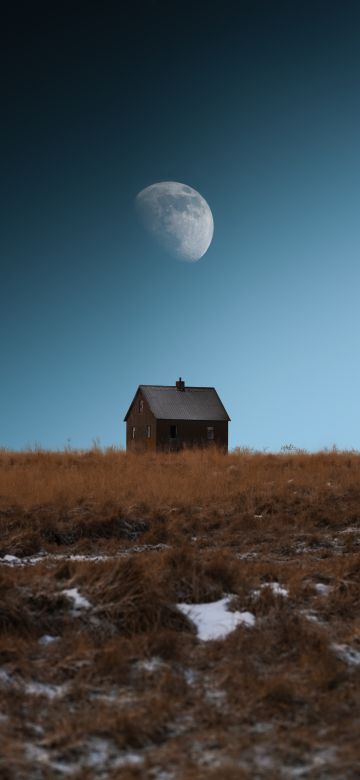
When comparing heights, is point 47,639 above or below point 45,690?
above

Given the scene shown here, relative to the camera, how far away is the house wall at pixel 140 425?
46.9 meters

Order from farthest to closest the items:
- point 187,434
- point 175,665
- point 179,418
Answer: point 187,434 → point 179,418 → point 175,665

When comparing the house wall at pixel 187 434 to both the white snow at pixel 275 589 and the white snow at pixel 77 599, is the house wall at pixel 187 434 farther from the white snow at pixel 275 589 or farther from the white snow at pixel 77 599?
the white snow at pixel 77 599

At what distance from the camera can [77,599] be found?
6.45 metres

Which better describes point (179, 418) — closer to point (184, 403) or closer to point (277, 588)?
point (184, 403)

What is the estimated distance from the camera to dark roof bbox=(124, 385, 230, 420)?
46938mm

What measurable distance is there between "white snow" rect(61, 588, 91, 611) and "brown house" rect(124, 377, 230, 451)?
38394 millimetres

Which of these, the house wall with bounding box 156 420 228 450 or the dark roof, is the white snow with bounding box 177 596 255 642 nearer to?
the house wall with bounding box 156 420 228 450

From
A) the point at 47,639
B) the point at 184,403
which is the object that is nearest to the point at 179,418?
the point at 184,403

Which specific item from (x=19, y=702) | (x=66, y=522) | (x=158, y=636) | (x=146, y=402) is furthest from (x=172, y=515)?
(x=146, y=402)

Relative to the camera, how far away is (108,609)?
624 centimetres

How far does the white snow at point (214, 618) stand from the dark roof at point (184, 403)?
129 feet

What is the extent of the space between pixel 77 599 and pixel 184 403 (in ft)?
137

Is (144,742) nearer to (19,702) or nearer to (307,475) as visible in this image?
(19,702)
